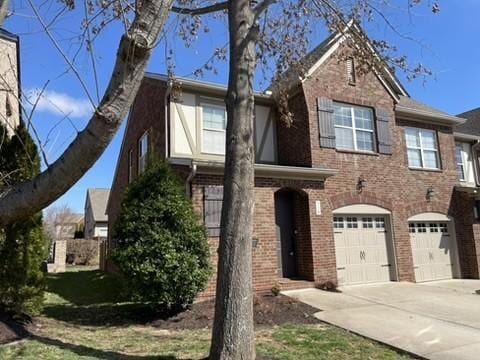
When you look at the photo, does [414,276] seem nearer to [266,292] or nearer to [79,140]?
[266,292]

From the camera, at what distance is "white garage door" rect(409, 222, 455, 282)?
13788 mm

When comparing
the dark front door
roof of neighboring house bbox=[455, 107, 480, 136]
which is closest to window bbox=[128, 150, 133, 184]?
the dark front door

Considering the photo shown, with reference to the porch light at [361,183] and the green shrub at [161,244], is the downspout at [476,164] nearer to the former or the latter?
the porch light at [361,183]

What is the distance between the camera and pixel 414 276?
1323 centimetres

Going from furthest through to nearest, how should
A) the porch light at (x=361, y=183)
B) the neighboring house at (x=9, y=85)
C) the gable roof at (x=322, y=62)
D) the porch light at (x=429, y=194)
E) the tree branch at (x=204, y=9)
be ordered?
the porch light at (x=429, y=194) → the porch light at (x=361, y=183) → the gable roof at (x=322, y=62) → the tree branch at (x=204, y=9) → the neighboring house at (x=9, y=85)

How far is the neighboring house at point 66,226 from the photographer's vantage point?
149 ft

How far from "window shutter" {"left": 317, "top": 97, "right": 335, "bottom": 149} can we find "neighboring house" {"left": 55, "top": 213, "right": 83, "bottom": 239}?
3748 centimetres

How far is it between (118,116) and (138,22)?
0.92m

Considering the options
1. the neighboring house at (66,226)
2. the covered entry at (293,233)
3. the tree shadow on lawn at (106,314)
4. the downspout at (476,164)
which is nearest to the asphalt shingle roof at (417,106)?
the downspout at (476,164)

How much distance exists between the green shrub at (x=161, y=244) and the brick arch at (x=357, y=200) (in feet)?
16.4

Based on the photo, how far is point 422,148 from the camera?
14867 millimetres

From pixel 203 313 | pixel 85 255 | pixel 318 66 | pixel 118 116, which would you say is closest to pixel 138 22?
pixel 118 116

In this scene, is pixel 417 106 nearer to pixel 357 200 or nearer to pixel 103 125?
pixel 357 200

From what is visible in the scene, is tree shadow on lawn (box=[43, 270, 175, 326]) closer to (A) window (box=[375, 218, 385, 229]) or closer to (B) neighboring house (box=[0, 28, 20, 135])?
(B) neighboring house (box=[0, 28, 20, 135])
